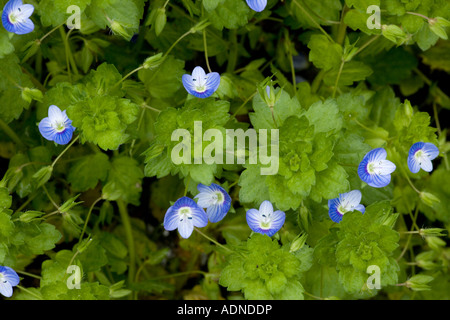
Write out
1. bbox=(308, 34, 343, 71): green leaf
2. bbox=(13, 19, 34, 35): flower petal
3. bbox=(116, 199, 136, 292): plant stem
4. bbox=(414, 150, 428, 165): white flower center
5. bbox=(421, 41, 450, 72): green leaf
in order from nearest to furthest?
bbox=(13, 19, 34, 35): flower petal
bbox=(414, 150, 428, 165): white flower center
bbox=(308, 34, 343, 71): green leaf
bbox=(116, 199, 136, 292): plant stem
bbox=(421, 41, 450, 72): green leaf

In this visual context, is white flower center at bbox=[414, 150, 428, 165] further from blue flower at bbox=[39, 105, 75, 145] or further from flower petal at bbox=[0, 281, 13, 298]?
flower petal at bbox=[0, 281, 13, 298]

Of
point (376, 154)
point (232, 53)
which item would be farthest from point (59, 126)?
point (376, 154)

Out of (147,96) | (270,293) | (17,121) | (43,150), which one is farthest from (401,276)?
(17,121)

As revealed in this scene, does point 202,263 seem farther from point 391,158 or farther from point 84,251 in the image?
point 391,158

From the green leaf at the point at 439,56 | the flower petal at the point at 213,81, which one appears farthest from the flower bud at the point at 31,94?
the green leaf at the point at 439,56

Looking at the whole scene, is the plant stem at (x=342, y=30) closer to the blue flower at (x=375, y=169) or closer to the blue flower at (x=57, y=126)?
A: the blue flower at (x=375, y=169)

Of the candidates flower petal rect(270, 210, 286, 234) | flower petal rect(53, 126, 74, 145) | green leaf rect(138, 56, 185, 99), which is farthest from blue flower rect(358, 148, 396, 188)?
flower petal rect(53, 126, 74, 145)
